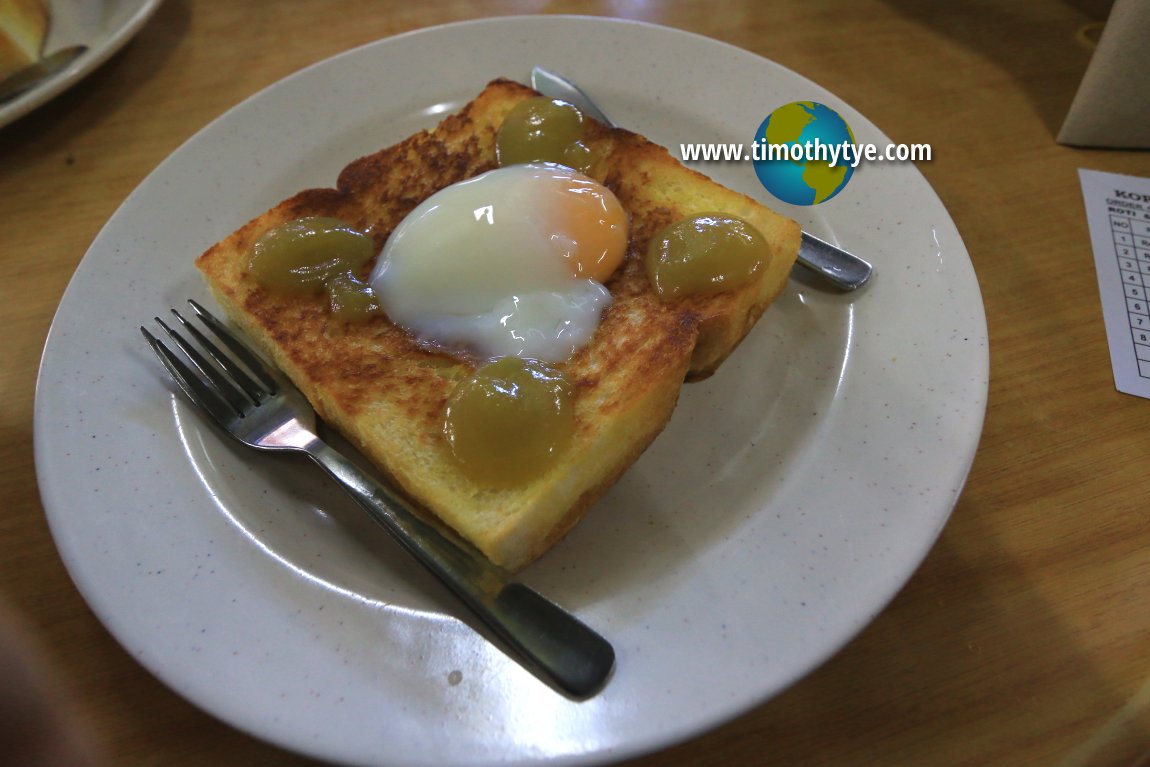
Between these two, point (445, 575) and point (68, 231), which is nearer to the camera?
point (445, 575)

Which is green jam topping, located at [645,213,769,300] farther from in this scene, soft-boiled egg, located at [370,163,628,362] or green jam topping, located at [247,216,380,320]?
green jam topping, located at [247,216,380,320]

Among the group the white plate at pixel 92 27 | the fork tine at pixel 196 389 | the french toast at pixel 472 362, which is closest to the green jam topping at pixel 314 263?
the french toast at pixel 472 362

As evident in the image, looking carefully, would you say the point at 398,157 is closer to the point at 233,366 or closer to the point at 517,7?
the point at 233,366

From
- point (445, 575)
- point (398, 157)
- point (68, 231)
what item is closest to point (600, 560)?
point (445, 575)

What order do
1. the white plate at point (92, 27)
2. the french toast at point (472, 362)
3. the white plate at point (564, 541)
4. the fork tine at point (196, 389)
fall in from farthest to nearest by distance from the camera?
the white plate at point (92, 27) < the fork tine at point (196, 389) < the french toast at point (472, 362) < the white plate at point (564, 541)

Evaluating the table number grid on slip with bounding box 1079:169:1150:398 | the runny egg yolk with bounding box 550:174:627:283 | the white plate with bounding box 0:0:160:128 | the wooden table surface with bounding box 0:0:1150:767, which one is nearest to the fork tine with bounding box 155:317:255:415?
the wooden table surface with bounding box 0:0:1150:767

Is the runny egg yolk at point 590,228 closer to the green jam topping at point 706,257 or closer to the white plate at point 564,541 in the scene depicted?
the green jam topping at point 706,257
